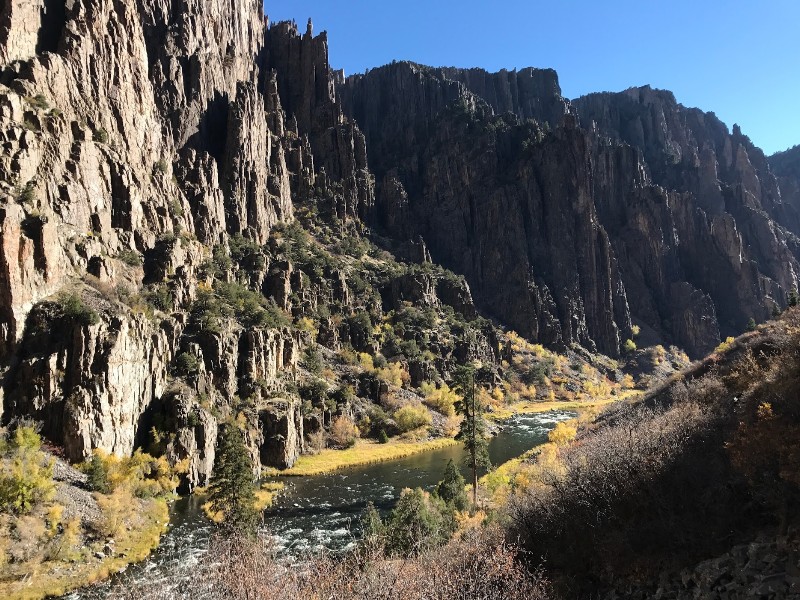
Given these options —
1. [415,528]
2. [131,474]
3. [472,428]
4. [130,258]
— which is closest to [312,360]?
[130,258]

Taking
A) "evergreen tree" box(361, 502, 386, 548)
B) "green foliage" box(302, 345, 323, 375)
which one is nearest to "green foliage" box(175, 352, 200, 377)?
"green foliage" box(302, 345, 323, 375)

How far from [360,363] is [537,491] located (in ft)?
287

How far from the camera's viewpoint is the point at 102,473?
160 feet

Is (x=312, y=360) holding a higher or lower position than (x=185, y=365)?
higher

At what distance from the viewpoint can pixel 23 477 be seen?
39.8 meters

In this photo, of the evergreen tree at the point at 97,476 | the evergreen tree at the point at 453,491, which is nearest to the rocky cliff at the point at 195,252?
the evergreen tree at the point at 97,476

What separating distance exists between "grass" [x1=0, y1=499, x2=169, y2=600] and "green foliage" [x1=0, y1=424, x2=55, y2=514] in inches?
223

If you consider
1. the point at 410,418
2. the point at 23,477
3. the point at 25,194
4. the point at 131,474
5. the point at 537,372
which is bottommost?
the point at 410,418

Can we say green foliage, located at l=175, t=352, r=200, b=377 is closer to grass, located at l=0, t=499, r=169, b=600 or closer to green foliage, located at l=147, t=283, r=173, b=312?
green foliage, located at l=147, t=283, r=173, b=312

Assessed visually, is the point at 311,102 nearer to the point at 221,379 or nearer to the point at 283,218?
the point at 283,218

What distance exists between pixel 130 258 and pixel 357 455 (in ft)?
145

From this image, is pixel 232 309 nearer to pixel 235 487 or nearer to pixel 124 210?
pixel 124 210

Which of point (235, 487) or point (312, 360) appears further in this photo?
point (312, 360)

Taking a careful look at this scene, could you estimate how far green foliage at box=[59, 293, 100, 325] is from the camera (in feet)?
186
